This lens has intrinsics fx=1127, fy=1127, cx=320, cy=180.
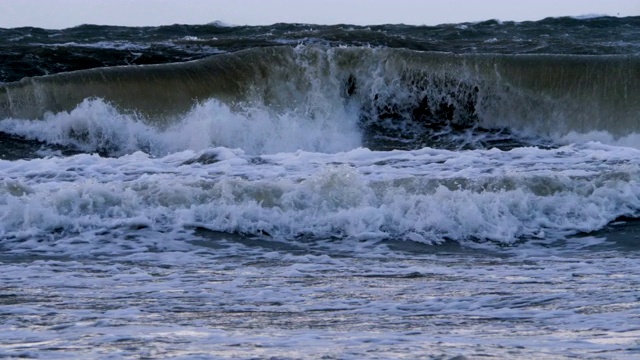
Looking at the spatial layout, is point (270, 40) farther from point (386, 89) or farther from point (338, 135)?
point (338, 135)

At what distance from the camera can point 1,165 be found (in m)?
10.8

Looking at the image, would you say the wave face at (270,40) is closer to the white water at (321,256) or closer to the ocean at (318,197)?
the ocean at (318,197)

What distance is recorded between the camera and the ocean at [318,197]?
202 inches

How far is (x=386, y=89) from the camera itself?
50.4ft

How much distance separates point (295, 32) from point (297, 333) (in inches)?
582

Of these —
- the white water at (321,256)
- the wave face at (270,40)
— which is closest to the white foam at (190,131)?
the wave face at (270,40)

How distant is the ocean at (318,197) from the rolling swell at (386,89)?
3cm

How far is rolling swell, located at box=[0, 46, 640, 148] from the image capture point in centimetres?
1447

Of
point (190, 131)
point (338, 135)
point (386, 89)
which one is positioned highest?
point (386, 89)

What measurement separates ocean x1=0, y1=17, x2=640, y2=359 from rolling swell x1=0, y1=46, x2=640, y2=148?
3 cm

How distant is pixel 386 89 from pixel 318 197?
6.57m

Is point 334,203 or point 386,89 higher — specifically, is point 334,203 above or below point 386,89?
below

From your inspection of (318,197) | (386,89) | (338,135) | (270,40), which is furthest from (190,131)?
(318,197)

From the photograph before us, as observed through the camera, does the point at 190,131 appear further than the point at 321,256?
Yes
